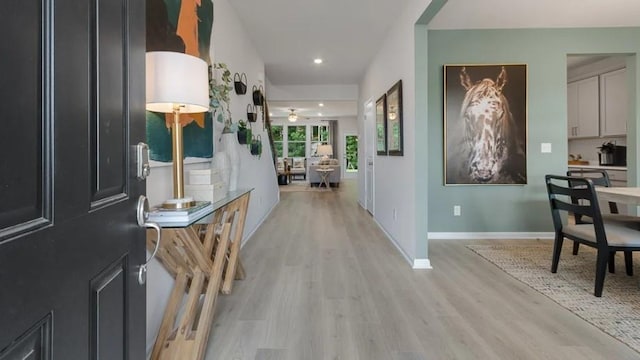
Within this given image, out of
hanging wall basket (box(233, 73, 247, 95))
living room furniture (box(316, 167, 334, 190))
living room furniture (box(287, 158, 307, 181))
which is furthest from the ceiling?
living room furniture (box(287, 158, 307, 181))

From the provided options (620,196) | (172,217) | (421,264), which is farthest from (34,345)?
(620,196)

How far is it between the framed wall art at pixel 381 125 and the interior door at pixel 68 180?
148 inches

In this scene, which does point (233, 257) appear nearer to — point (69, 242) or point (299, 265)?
point (299, 265)

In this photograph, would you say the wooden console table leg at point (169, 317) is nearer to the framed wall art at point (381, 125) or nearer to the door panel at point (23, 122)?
the door panel at point (23, 122)

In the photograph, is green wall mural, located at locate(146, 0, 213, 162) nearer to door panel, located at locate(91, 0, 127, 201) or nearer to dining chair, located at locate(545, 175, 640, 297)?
door panel, located at locate(91, 0, 127, 201)

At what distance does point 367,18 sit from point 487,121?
5.86 feet

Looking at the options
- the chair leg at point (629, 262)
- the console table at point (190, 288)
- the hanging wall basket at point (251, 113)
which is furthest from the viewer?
the hanging wall basket at point (251, 113)

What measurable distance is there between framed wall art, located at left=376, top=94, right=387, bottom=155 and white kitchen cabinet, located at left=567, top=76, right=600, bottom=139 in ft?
11.0

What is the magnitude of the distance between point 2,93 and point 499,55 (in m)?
4.51

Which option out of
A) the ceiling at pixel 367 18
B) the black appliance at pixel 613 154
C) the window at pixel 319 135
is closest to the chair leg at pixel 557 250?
the ceiling at pixel 367 18

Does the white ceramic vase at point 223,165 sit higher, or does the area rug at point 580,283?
the white ceramic vase at point 223,165

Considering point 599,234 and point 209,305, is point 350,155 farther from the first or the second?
point 209,305

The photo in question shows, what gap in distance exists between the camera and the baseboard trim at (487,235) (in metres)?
4.03

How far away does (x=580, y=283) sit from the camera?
2572 millimetres
